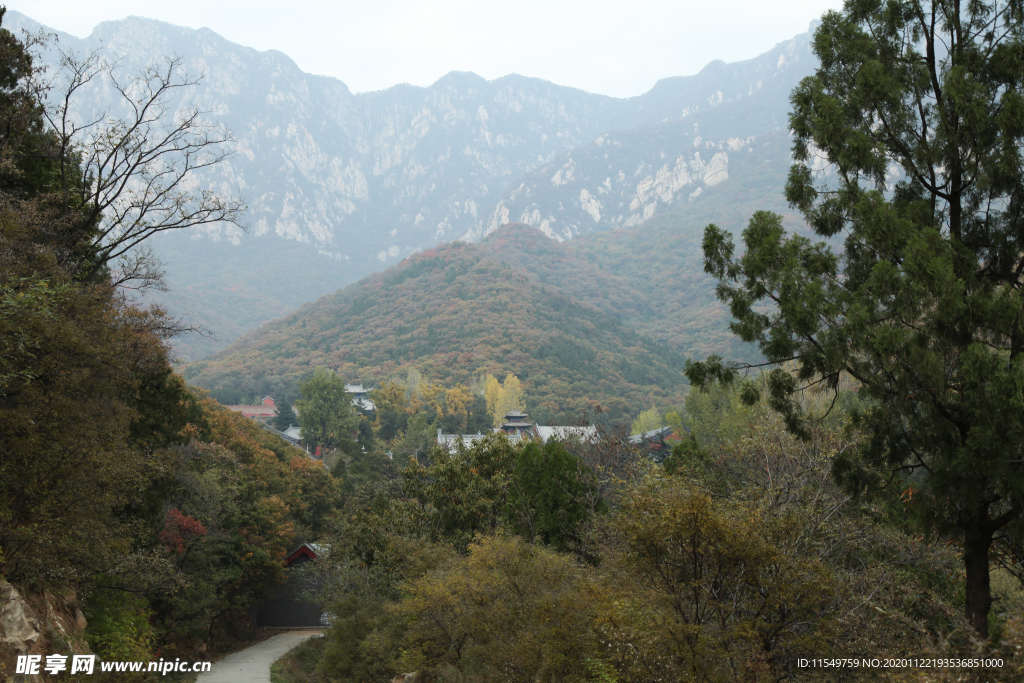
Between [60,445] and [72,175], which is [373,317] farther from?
[60,445]

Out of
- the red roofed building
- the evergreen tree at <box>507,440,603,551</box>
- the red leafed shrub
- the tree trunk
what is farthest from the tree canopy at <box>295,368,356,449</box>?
the tree trunk

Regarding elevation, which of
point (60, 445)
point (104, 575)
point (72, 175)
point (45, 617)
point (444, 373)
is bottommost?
point (444, 373)

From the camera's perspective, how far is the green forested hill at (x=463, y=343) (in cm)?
8731

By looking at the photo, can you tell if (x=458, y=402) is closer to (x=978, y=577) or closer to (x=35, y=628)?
(x=35, y=628)

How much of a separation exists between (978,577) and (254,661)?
84.0 feet

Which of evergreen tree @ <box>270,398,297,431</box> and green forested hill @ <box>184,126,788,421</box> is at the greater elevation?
green forested hill @ <box>184,126,788,421</box>

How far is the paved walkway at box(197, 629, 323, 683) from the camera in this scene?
2135 cm

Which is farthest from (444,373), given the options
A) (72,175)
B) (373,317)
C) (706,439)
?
(72,175)

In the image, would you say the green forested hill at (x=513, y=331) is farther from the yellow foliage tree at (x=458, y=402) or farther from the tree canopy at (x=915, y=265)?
the tree canopy at (x=915, y=265)

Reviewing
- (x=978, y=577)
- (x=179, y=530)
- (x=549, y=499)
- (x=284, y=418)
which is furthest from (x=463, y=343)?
(x=978, y=577)

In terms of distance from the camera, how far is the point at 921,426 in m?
7.05

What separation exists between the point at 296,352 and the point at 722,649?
10640cm

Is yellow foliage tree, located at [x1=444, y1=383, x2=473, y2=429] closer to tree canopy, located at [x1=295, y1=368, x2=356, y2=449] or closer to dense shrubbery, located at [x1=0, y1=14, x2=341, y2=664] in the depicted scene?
tree canopy, located at [x1=295, y1=368, x2=356, y2=449]

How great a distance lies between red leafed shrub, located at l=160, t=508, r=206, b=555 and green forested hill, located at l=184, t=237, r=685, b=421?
171 feet
